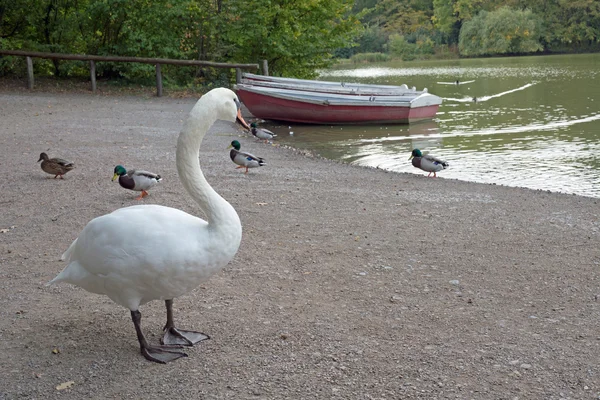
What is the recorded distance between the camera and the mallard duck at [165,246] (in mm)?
3529

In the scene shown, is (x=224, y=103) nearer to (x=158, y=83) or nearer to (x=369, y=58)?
(x=158, y=83)

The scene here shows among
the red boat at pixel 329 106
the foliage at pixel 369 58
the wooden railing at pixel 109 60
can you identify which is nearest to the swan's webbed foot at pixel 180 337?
the red boat at pixel 329 106

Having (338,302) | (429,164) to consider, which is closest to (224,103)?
(338,302)

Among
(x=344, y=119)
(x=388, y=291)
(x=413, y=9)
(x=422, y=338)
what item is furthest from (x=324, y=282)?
(x=413, y=9)

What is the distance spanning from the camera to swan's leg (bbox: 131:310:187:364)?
3.79m

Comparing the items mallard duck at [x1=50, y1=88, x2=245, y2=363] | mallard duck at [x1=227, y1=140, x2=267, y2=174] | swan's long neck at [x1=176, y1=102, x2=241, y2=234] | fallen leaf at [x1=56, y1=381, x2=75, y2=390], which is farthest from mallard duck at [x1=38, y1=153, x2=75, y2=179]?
fallen leaf at [x1=56, y1=381, x2=75, y2=390]

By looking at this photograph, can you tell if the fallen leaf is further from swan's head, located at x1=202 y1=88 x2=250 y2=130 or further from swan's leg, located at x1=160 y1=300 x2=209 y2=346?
swan's head, located at x1=202 y1=88 x2=250 y2=130

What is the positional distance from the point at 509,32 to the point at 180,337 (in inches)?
2839

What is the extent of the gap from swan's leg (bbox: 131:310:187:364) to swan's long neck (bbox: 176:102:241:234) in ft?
2.35

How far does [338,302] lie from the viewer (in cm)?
473

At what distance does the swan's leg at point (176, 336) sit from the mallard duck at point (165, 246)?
0.07 metres

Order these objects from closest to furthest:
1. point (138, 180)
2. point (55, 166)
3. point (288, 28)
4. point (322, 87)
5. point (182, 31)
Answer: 1. point (138, 180)
2. point (55, 166)
3. point (322, 87)
4. point (288, 28)
5. point (182, 31)

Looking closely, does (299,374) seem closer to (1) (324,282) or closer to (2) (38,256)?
(1) (324,282)

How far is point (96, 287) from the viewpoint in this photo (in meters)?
3.77
